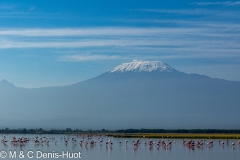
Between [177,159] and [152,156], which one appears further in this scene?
[152,156]

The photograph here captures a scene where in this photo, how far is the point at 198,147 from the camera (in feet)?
136

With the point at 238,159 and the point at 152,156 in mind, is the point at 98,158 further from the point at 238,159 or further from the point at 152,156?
the point at 238,159

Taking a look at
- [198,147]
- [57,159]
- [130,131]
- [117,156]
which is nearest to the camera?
[57,159]

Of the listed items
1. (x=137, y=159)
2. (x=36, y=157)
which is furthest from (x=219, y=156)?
(x=36, y=157)

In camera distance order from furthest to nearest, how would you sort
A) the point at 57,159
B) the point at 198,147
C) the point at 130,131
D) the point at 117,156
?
the point at 130,131 < the point at 198,147 < the point at 117,156 < the point at 57,159

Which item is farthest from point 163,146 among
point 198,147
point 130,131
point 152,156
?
point 130,131

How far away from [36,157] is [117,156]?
4.59 m

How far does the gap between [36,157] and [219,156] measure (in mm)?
10304

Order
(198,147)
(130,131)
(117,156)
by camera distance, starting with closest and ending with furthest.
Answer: (117,156)
(198,147)
(130,131)

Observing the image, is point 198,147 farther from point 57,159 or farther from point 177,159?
point 57,159

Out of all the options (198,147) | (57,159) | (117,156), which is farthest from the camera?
(198,147)

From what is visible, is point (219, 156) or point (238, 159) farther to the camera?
point (219, 156)

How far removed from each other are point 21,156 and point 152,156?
740 centimetres

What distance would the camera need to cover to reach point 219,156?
32188mm
